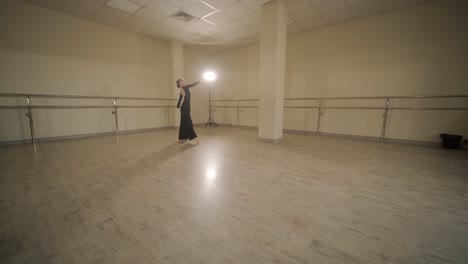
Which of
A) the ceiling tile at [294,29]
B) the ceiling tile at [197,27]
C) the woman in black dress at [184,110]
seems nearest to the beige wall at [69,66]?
the ceiling tile at [197,27]

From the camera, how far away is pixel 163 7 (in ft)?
12.0

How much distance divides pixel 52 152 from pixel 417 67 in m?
7.01

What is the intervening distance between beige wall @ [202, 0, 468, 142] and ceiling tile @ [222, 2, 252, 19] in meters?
1.93

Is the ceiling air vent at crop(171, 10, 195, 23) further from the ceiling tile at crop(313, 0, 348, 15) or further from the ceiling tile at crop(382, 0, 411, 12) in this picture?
the ceiling tile at crop(382, 0, 411, 12)

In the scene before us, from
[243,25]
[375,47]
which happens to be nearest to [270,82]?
[243,25]

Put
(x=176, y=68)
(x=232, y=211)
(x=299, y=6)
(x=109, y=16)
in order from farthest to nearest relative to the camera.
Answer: (x=176, y=68), (x=109, y=16), (x=299, y=6), (x=232, y=211)

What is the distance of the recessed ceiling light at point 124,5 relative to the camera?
138 inches

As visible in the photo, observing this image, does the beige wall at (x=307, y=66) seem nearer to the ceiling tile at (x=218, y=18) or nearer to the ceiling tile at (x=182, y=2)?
the ceiling tile at (x=218, y=18)

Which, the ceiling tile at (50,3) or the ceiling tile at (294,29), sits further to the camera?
the ceiling tile at (294,29)

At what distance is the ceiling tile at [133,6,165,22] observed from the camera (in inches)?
149

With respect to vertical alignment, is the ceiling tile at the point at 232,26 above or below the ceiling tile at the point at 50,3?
above

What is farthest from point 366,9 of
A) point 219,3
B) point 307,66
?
point 219,3

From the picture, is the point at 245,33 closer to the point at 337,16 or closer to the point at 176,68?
the point at 337,16

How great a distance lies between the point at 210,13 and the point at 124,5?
1777 millimetres
